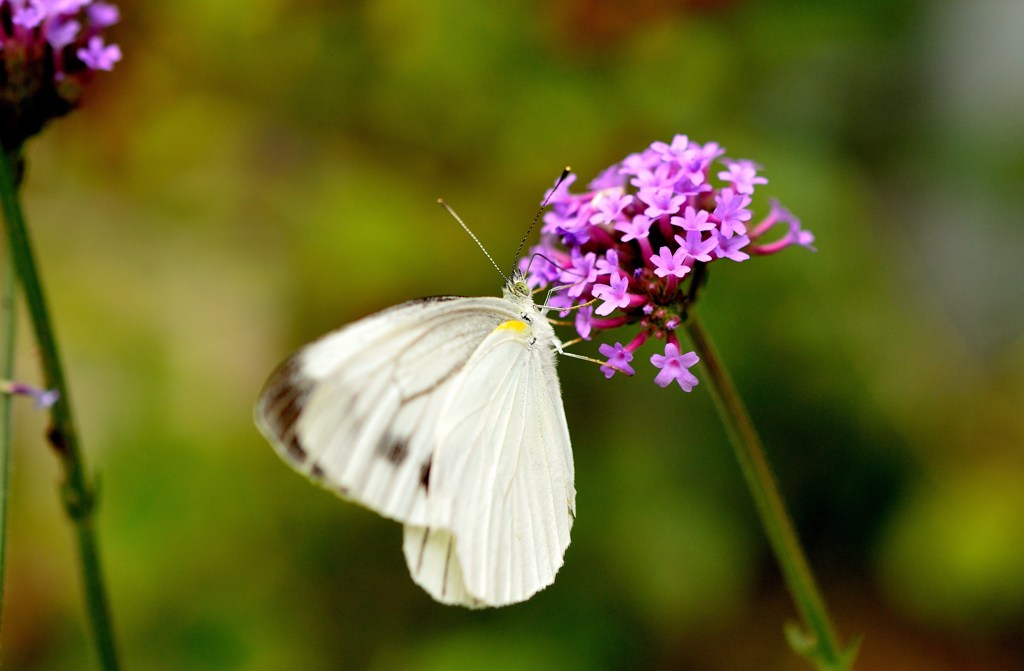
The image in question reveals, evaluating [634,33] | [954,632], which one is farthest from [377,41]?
[954,632]

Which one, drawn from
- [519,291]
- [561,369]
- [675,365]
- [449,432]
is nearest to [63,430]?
[449,432]

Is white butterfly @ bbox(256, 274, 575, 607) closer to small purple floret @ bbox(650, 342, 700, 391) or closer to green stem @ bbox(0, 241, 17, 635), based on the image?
small purple floret @ bbox(650, 342, 700, 391)

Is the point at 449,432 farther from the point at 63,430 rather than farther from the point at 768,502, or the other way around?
the point at 63,430

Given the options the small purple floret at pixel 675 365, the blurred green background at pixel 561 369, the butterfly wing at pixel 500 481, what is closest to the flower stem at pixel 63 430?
the butterfly wing at pixel 500 481

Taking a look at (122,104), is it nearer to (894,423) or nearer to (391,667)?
(391,667)

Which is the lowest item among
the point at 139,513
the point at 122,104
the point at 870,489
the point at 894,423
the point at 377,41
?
the point at 870,489

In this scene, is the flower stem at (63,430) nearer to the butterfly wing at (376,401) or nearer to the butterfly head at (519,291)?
the butterfly wing at (376,401)

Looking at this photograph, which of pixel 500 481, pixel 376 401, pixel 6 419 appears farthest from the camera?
pixel 500 481

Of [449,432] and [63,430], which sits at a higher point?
[63,430]
